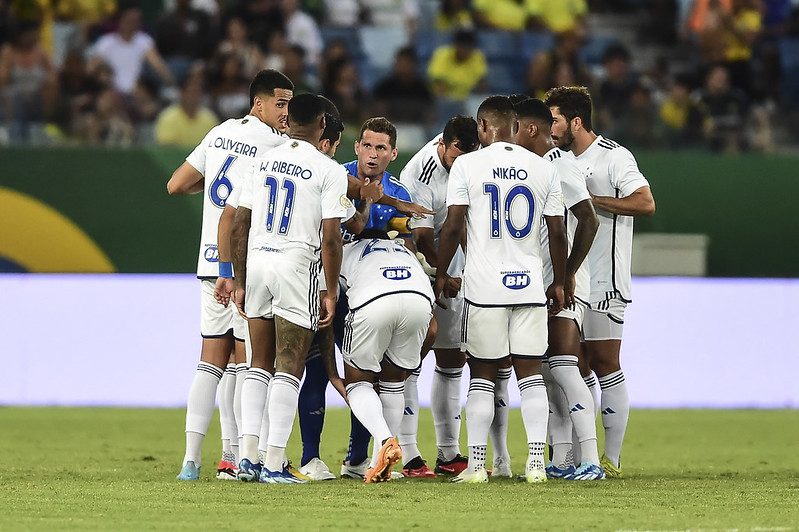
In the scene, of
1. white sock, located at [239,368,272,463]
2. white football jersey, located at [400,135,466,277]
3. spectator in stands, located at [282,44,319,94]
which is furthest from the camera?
spectator in stands, located at [282,44,319,94]

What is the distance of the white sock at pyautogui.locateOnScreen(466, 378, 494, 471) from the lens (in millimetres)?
7387

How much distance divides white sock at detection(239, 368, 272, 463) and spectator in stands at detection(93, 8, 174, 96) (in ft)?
24.9

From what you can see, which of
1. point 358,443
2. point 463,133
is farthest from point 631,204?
point 358,443

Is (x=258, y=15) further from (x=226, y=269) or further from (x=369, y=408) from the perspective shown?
(x=369, y=408)

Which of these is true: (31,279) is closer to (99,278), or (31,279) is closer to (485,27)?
(99,278)

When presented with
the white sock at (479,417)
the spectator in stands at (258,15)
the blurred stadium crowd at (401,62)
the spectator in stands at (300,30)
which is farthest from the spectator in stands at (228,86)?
the white sock at (479,417)

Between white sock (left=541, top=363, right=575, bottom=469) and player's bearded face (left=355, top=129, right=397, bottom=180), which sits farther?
white sock (left=541, top=363, right=575, bottom=469)

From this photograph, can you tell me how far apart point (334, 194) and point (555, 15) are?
10002 mm

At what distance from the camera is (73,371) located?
1272cm

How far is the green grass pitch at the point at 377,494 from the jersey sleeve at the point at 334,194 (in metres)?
1.51

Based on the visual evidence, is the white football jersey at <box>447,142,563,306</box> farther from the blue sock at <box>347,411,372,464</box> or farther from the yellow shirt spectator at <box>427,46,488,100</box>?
the yellow shirt spectator at <box>427,46,488,100</box>

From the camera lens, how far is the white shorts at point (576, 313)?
25.6 feet

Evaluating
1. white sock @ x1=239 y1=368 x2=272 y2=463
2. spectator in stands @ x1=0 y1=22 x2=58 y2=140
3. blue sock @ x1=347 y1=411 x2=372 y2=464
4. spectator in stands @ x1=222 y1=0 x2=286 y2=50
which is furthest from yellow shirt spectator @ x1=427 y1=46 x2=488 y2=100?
white sock @ x1=239 y1=368 x2=272 y2=463

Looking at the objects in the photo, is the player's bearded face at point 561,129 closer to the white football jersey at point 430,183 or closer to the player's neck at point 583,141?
the player's neck at point 583,141
